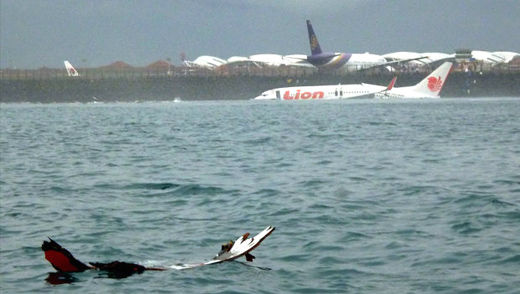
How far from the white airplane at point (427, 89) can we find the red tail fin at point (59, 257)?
95.9m

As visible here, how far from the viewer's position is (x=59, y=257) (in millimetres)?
11914

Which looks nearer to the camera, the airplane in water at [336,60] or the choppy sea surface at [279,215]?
the choppy sea surface at [279,215]

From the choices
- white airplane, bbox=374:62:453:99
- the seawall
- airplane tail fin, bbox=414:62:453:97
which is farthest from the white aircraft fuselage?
the seawall

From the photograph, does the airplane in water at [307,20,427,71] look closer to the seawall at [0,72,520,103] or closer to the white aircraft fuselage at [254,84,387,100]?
the seawall at [0,72,520,103]

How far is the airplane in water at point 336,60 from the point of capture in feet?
445

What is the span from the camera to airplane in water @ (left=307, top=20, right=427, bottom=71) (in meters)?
136

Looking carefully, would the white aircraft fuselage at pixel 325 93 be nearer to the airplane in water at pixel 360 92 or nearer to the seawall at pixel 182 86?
the airplane in water at pixel 360 92

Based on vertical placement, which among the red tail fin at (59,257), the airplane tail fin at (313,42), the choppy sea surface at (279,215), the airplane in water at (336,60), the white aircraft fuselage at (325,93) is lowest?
the white aircraft fuselage at (325,93)

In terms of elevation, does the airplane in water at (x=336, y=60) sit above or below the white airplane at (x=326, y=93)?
above

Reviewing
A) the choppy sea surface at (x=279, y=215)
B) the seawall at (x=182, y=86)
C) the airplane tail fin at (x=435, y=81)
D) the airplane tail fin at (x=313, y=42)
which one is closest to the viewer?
the choppy sea surface at (x=279, y=215)

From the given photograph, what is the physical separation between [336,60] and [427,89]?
3217 cm

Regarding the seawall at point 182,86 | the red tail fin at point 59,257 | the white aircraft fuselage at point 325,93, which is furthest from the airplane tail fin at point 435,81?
the red tail fin at point 59,257

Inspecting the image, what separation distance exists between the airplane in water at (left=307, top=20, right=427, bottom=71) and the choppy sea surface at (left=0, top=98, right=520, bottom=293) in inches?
4035

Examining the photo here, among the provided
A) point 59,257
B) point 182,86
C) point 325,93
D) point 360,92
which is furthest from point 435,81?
point 59,257
